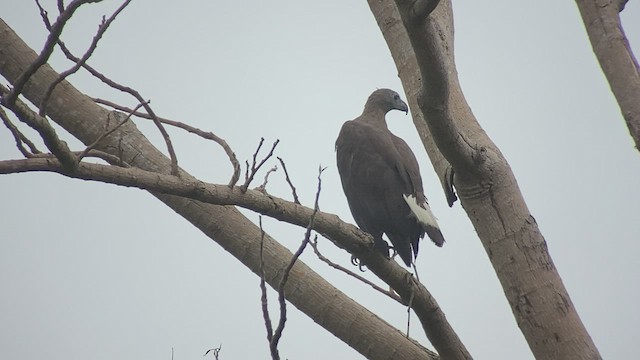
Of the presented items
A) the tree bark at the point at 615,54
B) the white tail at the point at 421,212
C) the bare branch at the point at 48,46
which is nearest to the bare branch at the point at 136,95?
the bare branch at the point at 48,46

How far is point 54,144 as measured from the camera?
6.09 ft

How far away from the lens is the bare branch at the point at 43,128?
5.74ft

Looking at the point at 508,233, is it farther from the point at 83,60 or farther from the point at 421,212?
the point at 421,212

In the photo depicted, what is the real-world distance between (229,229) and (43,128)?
1174 millimetres

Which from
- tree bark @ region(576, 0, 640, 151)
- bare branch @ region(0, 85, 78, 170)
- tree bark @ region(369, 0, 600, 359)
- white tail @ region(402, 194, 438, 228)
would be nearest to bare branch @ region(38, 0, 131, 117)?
bare branch @ region(0, 85, 78, 170)

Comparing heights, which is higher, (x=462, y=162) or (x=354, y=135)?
(x=354, y=135)

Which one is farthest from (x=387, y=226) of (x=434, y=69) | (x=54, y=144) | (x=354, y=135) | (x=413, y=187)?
(x=54, y=144)

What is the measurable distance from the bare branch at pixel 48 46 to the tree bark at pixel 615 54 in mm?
1922

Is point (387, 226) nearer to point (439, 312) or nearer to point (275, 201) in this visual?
point (439, 312)

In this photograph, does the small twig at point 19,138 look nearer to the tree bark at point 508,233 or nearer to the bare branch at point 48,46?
the bare branch at point 48,46

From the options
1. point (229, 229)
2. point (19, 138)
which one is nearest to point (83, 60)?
point (19, 138)

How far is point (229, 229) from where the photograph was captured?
2.89m

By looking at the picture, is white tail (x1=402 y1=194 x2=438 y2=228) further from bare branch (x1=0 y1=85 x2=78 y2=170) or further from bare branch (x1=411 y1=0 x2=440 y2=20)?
bare branch (x1=0 y1=85 x2=78 y2=170)

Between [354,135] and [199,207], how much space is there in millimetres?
2339
